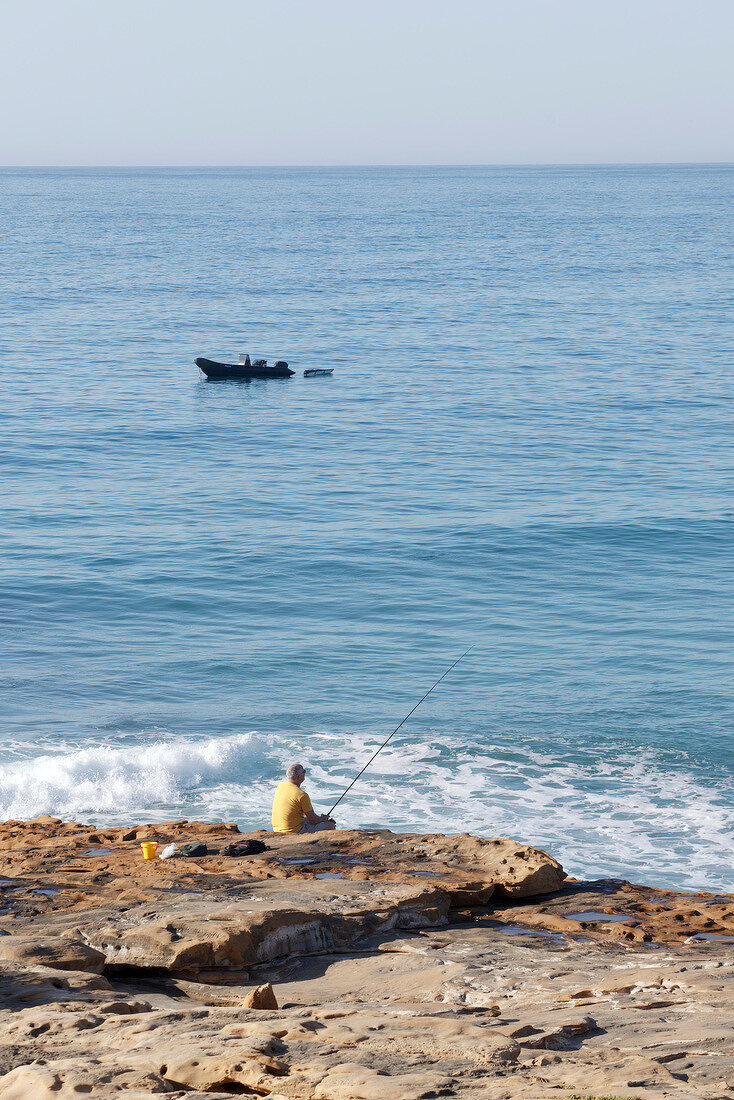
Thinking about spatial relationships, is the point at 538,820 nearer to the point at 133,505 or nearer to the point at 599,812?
the point at 599,812

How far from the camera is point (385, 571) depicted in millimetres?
21734

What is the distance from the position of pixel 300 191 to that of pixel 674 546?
149069 millimetres

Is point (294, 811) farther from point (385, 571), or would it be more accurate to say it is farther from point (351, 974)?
point (385, 571)

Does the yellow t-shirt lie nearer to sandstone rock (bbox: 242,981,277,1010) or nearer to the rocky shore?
the rocky shore

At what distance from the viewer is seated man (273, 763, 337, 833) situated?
10.1 metres

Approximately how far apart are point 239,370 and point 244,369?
172mm

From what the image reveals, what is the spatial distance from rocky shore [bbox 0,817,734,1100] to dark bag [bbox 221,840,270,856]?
159 millimetres

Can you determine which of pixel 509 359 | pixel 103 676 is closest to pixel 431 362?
pixel 509 359

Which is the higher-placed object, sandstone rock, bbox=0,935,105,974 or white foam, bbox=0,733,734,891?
sandstone rock, bbox=0,935,105,974

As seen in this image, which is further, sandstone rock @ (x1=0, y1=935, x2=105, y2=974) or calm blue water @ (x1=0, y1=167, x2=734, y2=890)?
calm blue water @ (x1=0, y1=167, x2=734, y2=890)

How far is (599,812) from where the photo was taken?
1352cm

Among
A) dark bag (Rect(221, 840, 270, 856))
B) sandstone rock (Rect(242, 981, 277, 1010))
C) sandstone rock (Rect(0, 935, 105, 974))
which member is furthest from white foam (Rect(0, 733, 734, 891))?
sandstone rock (Rect(242, 981, 277, 1010))

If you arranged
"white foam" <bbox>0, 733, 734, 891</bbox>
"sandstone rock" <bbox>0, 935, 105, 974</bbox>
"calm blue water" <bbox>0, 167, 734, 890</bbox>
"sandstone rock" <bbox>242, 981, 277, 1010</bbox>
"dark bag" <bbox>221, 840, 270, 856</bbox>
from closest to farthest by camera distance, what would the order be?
1. "sandstone rock" <bbox>242, 981, 277, 1010</bbox>
2. "sandstone rock" <bbox>0, 935, 105, 974</bbox>
3. "dark bag" <bbox>221, 840, 270, 856</bbox>
4. "white foam" <bbox>0, 733, 734, 891</bbox>
5. "calm blue water" <bbox>0, 167, 734, 890</bbox>

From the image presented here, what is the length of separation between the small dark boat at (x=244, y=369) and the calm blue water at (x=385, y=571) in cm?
60
